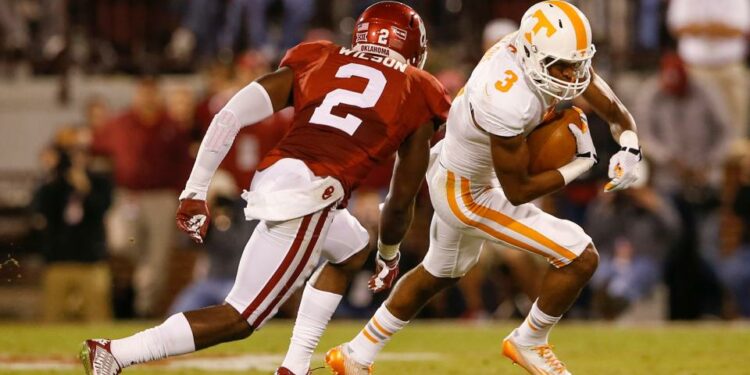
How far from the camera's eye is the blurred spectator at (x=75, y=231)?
10.9 m

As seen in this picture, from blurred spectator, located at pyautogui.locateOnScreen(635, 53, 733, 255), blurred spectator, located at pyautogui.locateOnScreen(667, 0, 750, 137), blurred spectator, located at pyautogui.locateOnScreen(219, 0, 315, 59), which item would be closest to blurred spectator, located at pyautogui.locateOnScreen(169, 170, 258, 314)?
blurred spectator, located at pyautogui.locateOnScreen(219, 0, 315, 59)

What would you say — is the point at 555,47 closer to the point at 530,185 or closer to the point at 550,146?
the point at 550,146

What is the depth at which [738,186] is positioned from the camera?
36.0ft

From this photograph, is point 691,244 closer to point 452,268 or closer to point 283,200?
point 452,268

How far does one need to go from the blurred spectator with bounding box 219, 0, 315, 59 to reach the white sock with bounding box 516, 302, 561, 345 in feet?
25.1

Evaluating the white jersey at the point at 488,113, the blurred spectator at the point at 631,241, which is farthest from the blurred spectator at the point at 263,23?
the white jersey at the point at 488,113

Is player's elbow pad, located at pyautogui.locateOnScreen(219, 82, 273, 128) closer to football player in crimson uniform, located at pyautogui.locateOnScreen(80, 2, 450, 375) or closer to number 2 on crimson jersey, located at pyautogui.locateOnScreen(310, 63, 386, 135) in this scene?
football player in crimson uniform, located at pyautogui.locateOnScreen(80, 2, 450, 375)

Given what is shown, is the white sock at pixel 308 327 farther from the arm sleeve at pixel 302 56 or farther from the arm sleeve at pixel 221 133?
the arm sleeve at pixel 302 56

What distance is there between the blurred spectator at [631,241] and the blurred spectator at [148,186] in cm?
357

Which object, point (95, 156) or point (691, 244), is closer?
point (691, 244)

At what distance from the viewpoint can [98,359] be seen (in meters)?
5.01

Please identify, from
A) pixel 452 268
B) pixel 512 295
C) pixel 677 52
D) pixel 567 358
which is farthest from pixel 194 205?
pixel 677 52

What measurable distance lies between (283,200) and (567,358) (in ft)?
10.0

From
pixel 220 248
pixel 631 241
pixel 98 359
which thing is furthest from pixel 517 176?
pixel 220 248
